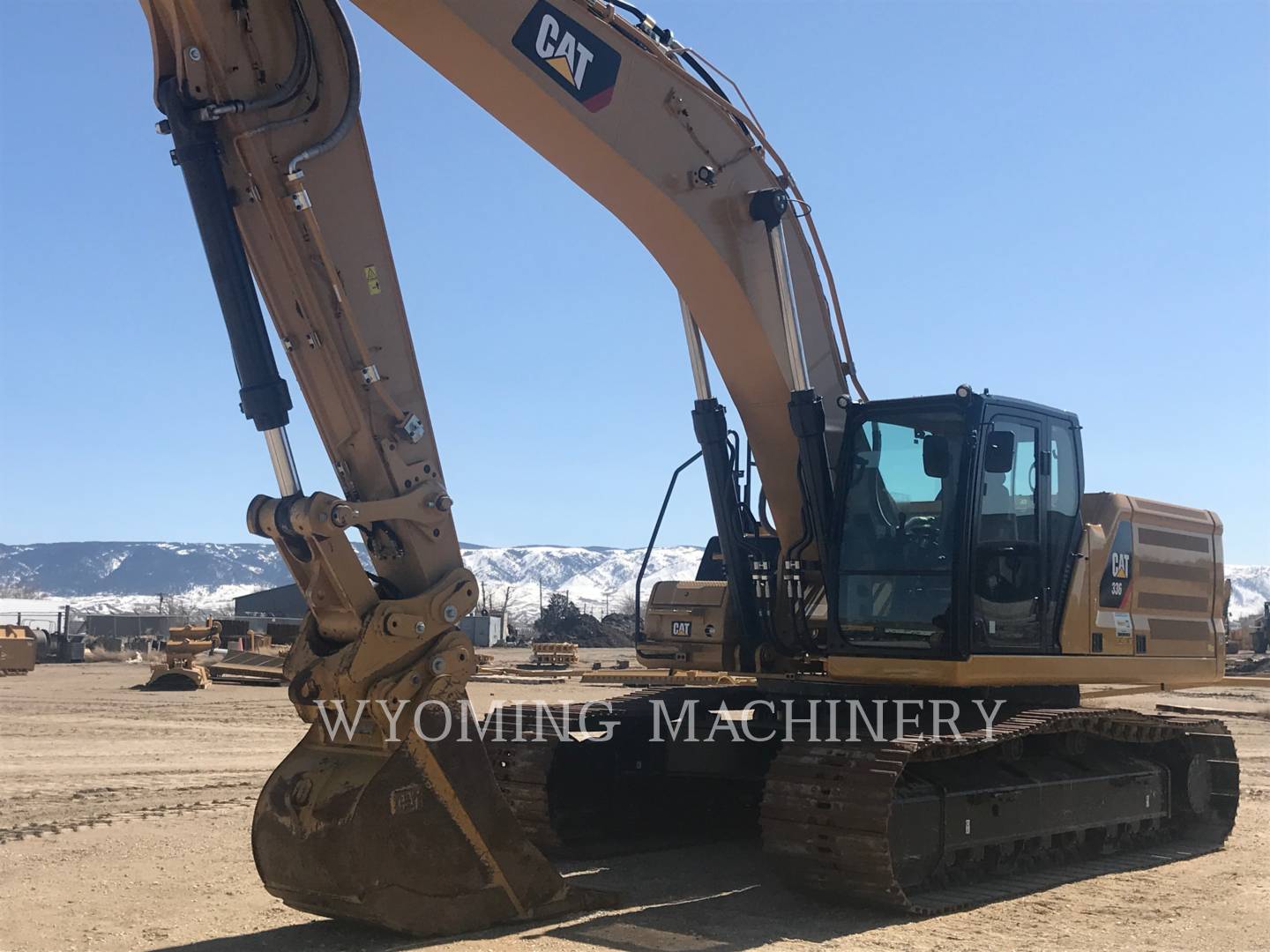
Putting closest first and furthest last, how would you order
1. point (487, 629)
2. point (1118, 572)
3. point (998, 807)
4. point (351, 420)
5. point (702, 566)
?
point (351, 420) → point (998, 807) → point (1118, 572) → point (702, 566) → point (487, 629)

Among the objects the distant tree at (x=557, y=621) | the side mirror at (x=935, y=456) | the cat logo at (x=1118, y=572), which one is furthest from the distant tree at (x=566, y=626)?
the side mirror at (x=935, y=456)

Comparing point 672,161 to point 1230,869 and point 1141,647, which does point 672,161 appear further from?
point 1230,869

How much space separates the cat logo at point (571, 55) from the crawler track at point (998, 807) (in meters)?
3.82

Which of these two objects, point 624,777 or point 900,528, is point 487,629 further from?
point 900,528

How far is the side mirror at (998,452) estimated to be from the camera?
318 inches

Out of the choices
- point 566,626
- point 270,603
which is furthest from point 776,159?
point 270,603

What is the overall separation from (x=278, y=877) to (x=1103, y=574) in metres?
5.51

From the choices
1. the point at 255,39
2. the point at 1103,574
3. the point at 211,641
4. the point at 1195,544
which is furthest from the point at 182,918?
the point at 211,641

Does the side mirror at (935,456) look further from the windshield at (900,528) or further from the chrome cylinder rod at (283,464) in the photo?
the chrome cylinder rod at (283,464)

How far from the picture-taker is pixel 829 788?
7.39m

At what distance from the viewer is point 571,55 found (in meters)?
7.11

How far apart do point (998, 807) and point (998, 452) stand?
2.18m

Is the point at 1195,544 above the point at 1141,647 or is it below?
above

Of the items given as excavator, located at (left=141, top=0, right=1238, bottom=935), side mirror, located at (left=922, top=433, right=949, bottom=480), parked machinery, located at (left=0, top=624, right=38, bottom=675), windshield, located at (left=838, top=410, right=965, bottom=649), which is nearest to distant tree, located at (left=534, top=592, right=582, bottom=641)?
parked machinery, located at (left=0, top=624, right=38, bottom=675)
